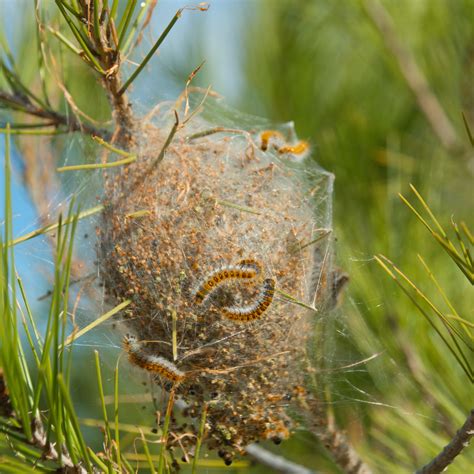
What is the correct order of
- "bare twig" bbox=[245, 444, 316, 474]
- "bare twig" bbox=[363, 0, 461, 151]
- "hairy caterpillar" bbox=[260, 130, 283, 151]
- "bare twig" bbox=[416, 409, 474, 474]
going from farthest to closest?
1. "bare twig" bbox=[363, 0, 461, 151]
2. "bare twig" bbox=[245, 444, 316, 474]
3. "hairy caterpillar" bbox=[260, 130, 283, 151]
4. "bare twig" bbox=[416, 409, 474, 474]

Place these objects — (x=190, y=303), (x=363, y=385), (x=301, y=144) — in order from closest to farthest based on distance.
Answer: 1. (x=190, y=303)
2. (x=301, y=144)
3. (x=363, y=385)

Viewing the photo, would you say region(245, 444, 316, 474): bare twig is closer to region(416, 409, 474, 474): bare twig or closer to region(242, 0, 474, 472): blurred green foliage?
region(242, 0, 474, 472): blurred green foliage

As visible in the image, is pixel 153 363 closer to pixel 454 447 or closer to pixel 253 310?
pixel 253 310

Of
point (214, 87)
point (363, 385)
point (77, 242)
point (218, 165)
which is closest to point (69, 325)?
point (77, 242)

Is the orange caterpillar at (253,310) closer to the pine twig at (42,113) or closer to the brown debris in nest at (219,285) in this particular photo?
the brown debris in nest at (219,285)

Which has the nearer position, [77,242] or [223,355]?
[223,355]

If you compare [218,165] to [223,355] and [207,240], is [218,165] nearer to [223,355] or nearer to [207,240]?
[207,240]

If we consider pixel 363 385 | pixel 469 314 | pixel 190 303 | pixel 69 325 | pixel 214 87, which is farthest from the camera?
pixel 214 87

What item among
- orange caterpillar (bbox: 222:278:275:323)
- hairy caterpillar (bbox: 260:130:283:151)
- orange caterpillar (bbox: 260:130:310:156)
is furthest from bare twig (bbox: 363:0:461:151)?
orange caterpillar (bbox: 222:278:275:323)
